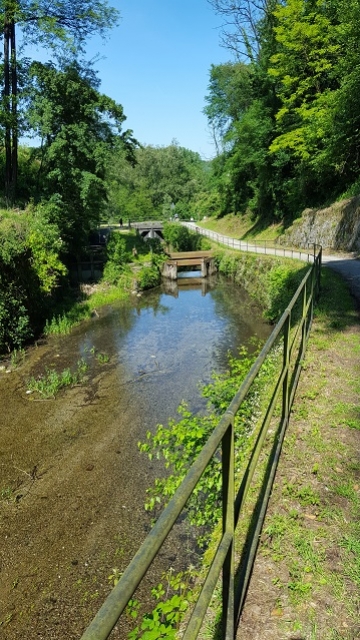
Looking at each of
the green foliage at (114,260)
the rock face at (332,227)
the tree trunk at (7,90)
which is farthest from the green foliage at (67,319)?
the rock face at (332,227)

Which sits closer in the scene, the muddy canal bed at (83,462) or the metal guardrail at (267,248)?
the muddy canal bed at (83,462)

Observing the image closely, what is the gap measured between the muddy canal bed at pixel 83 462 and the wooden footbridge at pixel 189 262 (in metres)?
14.6

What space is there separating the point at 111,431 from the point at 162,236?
36257 millimetres

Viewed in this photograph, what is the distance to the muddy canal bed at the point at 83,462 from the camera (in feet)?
18.6

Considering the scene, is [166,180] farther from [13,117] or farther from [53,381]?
[53,381]

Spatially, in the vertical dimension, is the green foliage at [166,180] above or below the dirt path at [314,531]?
above

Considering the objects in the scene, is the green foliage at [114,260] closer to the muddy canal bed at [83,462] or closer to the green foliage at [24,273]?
the green foliage at [24,273]

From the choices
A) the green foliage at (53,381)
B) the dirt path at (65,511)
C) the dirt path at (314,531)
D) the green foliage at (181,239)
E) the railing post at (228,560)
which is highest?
the green foliage at (181,239)

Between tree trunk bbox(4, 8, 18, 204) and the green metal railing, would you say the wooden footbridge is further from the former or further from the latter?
the green metal railing

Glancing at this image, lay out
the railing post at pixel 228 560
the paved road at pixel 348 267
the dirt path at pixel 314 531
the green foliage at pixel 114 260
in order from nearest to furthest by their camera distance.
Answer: the railing post at pixel 228 560
the dirt path at pixel 314 531
the paved road at pixel 348 267
the green foliage at pixel 114 260

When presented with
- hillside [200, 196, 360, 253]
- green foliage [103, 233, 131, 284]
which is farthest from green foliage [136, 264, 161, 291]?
hillside [200, 196, 360, 253]

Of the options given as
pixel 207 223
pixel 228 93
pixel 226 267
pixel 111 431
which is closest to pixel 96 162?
pixel 226 267

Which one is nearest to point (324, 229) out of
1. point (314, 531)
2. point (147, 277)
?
point (147, 277)

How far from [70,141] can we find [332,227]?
15430 millimetres
